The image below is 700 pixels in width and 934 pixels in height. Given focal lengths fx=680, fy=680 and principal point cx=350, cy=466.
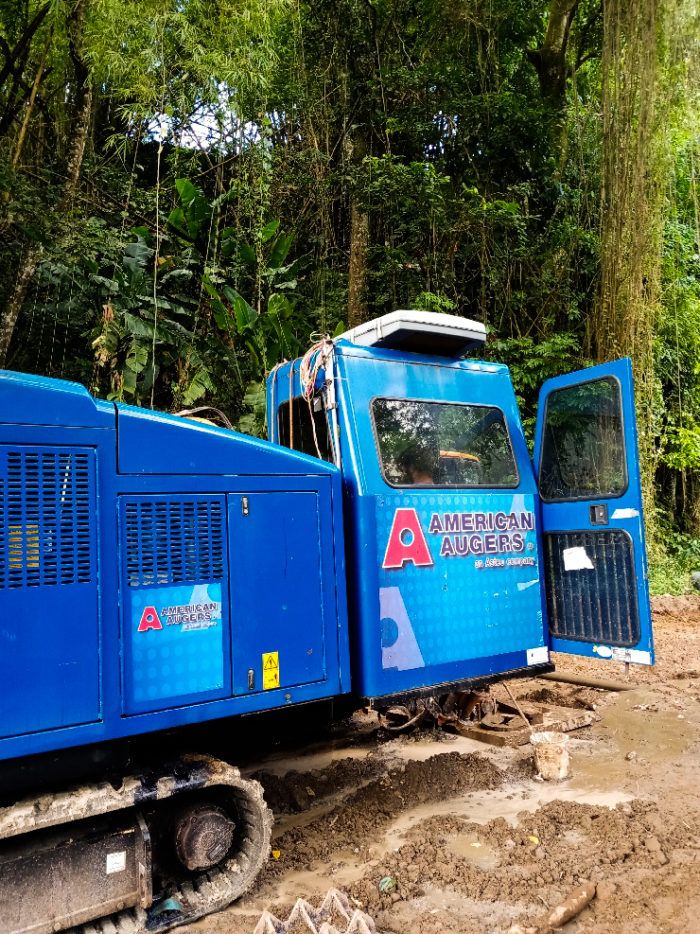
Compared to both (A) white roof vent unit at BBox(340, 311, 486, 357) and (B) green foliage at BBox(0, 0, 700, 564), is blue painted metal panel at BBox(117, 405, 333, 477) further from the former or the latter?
(B) green foliage at BBox(0, 0, 700, 564)

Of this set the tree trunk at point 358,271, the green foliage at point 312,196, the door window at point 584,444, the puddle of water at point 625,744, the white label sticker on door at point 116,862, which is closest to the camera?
the white label sticker on door at point 116,862

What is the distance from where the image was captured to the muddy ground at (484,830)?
112 inches

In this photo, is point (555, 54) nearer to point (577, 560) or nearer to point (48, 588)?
point (577, 560)

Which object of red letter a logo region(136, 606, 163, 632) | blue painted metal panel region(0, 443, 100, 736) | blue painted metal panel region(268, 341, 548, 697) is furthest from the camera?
blue painted metal panel region(268, 341, 548, 697)

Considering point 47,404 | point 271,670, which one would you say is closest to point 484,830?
point 271,670

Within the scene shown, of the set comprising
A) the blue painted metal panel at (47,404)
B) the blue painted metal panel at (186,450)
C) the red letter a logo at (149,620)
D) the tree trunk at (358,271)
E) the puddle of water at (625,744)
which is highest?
the tree trunk at (358,271)

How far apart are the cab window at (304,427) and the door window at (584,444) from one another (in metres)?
1.40

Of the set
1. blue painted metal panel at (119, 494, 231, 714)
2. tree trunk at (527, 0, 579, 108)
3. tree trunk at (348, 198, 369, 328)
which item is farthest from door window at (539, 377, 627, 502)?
tree trunk at (527, 0, 579, 108)

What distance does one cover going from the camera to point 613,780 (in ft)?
13.8

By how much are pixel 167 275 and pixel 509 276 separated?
516cm

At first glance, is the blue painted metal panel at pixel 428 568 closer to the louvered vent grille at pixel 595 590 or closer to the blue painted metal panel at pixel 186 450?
the louvered vent grille at pixel 595 590

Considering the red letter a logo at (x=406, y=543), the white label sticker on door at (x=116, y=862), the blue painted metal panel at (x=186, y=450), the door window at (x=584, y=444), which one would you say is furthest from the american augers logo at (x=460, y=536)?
the white label sticker on door at (x=116, y=862)

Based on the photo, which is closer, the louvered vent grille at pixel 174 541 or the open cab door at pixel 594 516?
the louvered vent grille at pixel 174 541

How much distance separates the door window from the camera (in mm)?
3787
